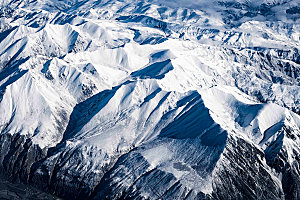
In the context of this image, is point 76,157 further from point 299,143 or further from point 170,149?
point 299,143

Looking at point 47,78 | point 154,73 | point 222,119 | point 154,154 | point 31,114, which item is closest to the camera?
point 154,154

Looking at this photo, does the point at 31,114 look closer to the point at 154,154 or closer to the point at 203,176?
the point at 154,154

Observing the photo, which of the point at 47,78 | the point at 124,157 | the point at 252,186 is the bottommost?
the point at 252,186

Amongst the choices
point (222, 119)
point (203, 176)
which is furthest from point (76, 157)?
point (222, 119)

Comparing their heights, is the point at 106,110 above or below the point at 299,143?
above

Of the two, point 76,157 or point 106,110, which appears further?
point 106,110

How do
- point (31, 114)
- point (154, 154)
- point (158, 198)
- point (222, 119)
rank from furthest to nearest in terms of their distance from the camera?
point (31, 114)
point (222, 119)
point (154, 154)
point (158, 198)

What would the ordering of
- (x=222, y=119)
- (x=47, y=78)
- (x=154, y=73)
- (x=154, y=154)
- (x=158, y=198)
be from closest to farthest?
1. (x=158, y=198)
2. (x=154, y=154)
3. (x=222, y=119)
4. (x=47, y=78)
5. (x=154, y=73)

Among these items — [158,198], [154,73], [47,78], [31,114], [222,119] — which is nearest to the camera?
[158,198]

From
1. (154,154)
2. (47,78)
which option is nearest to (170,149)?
(154,154)
